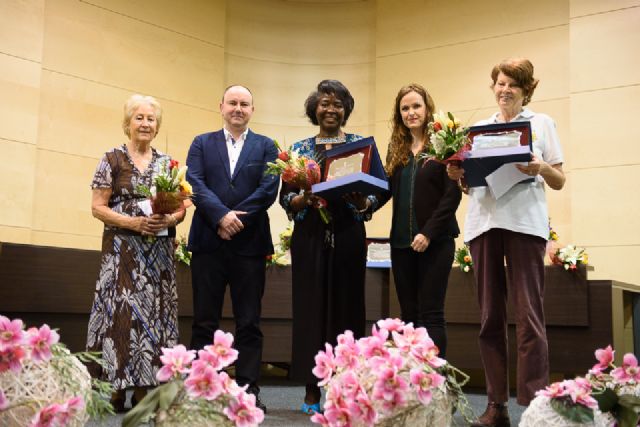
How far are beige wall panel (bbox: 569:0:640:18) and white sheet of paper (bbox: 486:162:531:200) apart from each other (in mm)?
3424

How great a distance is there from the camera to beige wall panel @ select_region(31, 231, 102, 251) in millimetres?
5480

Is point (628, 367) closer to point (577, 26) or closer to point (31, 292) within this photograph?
point (31, 292)

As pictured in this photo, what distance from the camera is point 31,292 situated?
413 cm

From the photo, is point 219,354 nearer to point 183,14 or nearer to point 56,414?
point 56,414

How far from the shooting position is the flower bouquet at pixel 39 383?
1497 mm

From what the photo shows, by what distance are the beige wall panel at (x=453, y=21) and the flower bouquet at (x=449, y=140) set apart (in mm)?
3586

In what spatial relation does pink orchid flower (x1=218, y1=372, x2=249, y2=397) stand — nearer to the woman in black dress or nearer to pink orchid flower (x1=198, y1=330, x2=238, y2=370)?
pink orchid flower (x1=198, y1=330, x2=238, y2=370)

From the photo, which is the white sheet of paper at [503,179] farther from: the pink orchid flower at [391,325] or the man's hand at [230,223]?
the pink orchid flower at [391,325]

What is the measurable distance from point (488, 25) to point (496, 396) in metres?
4.11

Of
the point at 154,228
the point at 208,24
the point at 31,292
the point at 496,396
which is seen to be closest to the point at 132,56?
the point at 208,24

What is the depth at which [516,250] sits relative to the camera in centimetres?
293

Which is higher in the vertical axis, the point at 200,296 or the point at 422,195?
the point at 422,195

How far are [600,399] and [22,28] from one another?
4913 millimetres

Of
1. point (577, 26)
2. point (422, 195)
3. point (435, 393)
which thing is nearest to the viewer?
point (435, 393)
